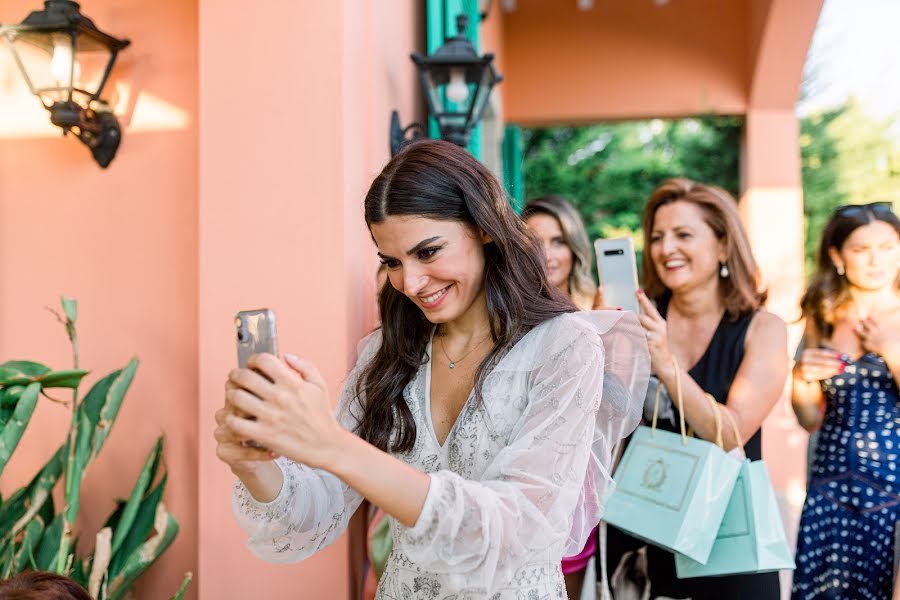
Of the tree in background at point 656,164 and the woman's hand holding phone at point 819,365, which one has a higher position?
the tree in background at point 656,164

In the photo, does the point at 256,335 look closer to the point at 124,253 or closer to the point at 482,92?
the point at 124,253

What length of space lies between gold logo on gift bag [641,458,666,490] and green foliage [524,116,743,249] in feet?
24.3

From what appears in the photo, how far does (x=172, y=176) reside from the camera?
94.6 inches

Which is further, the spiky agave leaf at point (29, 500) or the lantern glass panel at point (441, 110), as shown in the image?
the lantern glass panel at point (441, 110)

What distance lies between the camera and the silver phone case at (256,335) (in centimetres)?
112

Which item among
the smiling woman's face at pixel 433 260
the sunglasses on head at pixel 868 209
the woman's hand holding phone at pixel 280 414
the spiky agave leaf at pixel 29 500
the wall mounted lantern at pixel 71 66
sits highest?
the wall mounted lantern at pixel 71 66

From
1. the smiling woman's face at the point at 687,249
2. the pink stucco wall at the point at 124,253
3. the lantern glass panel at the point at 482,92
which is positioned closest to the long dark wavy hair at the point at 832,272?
the smiling woman's face at the point at 687,249

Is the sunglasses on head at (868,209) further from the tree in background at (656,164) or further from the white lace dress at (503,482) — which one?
the tree in background at (656,164)

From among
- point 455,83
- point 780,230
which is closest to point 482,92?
point 455,83

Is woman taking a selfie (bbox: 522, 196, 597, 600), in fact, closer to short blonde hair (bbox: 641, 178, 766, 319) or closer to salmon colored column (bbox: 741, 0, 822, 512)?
short blonde hair (bbox: 641, 178, 766, 319)

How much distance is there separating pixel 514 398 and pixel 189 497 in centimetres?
129

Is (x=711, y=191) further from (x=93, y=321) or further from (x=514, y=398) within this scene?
(x=93, y=321)

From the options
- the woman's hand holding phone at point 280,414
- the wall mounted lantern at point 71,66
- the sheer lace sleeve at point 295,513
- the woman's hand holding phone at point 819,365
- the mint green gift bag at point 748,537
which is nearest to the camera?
the woman's hand holding phone at point 280,414

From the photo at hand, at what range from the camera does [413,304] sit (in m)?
1.67
